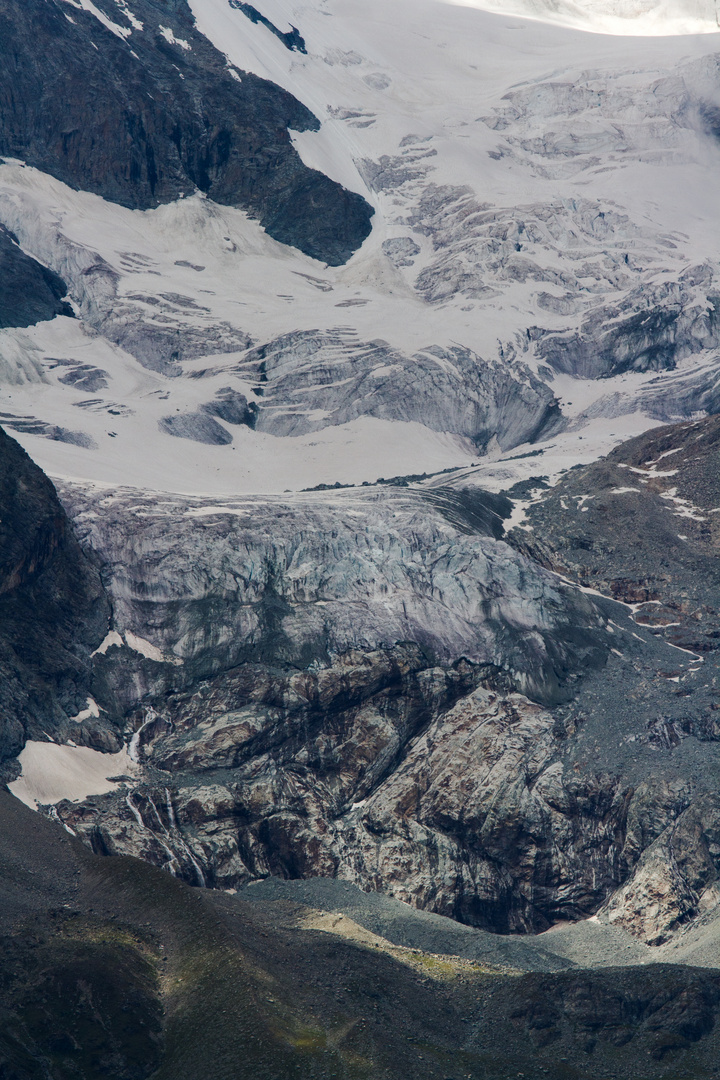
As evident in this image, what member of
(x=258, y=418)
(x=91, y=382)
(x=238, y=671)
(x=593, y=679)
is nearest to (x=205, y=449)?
(x=258, y=418)

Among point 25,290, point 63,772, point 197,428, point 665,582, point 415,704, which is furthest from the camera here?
point 25,290

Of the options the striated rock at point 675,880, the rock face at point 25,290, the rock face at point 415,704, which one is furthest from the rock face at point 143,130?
the striated rock at point 675,880

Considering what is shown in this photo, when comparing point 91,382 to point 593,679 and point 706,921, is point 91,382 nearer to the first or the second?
point 593,679

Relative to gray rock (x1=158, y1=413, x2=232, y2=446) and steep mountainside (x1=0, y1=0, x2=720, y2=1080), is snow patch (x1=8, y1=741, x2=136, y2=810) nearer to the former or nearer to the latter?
steep mountainside (x1=0, y1=0, x2=720, y2=1080)

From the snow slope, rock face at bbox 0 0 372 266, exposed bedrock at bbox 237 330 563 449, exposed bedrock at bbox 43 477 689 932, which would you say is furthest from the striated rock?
rock face at bbox 0 0 372 266

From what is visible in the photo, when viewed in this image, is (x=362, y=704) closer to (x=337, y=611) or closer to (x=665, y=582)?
(x=337, y=611)

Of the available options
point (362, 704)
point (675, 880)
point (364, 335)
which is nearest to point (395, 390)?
point (364, 335)
